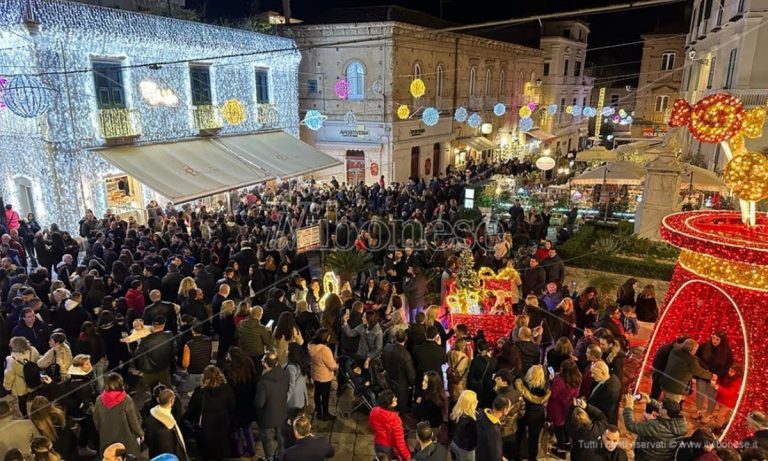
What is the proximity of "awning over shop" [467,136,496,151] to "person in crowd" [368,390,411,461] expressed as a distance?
26.3 m

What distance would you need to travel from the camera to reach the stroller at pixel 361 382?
6.80m

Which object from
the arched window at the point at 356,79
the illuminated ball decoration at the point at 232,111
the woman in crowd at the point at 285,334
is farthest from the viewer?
the arched window at the point at 356,79

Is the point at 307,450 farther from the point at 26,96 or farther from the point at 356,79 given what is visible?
the point at 356,79

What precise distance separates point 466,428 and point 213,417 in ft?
8.48

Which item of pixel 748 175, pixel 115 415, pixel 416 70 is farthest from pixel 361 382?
pixel 416 70

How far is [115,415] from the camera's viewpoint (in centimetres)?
504

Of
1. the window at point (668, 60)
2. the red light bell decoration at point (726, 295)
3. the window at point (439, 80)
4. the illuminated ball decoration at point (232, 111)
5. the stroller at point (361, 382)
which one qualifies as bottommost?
the stroller at point (361, 382)

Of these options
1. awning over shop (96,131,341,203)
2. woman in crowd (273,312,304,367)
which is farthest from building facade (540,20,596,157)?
woman in crowd (273,312,304,367)

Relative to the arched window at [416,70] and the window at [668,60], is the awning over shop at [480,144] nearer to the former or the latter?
the arched window at [416,70]

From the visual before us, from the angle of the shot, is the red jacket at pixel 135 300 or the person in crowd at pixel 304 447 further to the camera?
the red jacket at pixel 135 300

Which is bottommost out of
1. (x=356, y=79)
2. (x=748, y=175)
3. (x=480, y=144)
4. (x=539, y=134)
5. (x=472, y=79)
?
(x=480, y=144)

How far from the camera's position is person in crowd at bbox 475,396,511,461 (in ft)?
15.8

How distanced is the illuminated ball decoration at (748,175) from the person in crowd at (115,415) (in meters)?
6.75

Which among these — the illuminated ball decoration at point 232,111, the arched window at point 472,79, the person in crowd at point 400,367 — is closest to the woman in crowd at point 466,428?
the person in crowd at point 400,367
